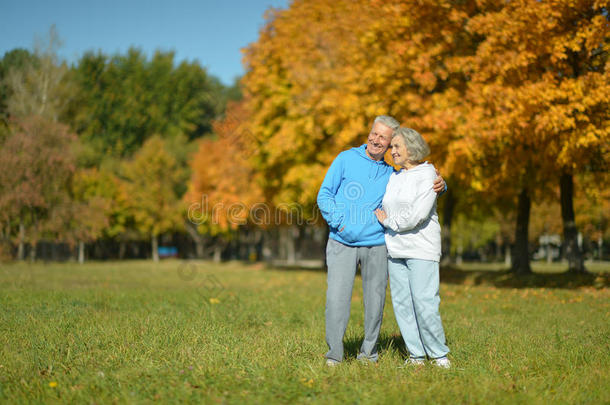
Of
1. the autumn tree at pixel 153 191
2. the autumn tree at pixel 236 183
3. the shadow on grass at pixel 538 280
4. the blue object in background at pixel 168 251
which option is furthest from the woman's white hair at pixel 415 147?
the blue object in background at pixel 168 251

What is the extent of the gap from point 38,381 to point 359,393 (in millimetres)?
2211

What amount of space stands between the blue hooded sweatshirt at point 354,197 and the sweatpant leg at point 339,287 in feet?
0.30

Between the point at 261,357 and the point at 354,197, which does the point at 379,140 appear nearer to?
the point at 354,197

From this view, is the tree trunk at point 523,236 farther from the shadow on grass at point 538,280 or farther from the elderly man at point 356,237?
the elderly man at point 356,237

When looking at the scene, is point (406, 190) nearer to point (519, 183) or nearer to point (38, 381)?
point (38, 381)

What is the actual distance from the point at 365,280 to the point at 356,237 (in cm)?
41

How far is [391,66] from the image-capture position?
13.1m

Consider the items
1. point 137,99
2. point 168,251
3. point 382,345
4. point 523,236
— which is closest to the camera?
point 382,345

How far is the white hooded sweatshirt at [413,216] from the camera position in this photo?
4.13m

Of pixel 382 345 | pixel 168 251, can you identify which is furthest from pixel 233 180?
pixel 168 251

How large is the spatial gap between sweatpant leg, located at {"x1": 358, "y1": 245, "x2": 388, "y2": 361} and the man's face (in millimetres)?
816

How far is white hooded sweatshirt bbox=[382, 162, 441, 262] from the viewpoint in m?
4.13

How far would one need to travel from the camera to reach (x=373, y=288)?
4.37 metres

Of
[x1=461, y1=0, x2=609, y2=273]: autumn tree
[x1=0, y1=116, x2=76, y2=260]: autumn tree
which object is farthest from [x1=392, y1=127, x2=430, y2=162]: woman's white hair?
[x1=0, y1=116, x2=76, y2=260]: autumn tree
